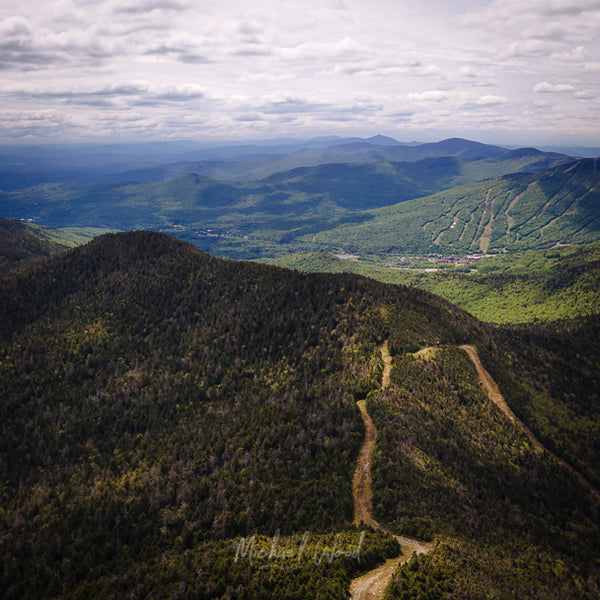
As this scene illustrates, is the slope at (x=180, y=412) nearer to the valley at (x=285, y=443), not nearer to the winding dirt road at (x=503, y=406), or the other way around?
the valley at (x=285, y=443)

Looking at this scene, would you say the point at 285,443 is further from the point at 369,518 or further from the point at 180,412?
the point at 180,412

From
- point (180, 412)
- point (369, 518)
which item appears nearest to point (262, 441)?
point (369, 518)

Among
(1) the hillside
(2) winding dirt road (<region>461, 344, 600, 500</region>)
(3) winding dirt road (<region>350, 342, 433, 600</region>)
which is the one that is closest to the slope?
(1) the hillside

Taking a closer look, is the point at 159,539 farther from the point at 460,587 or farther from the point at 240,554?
the point at 460,587

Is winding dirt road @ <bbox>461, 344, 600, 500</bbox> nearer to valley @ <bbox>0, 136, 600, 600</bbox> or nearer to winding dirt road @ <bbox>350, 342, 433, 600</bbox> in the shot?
valley @ <bbox>0, 136, 600, 600</bbox>

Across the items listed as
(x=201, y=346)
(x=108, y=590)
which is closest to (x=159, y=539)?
(x=108, y=590)

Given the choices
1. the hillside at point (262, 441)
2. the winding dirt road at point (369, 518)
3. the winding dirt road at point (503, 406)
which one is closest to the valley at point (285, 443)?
the winding dirt road at point (369, 518)
